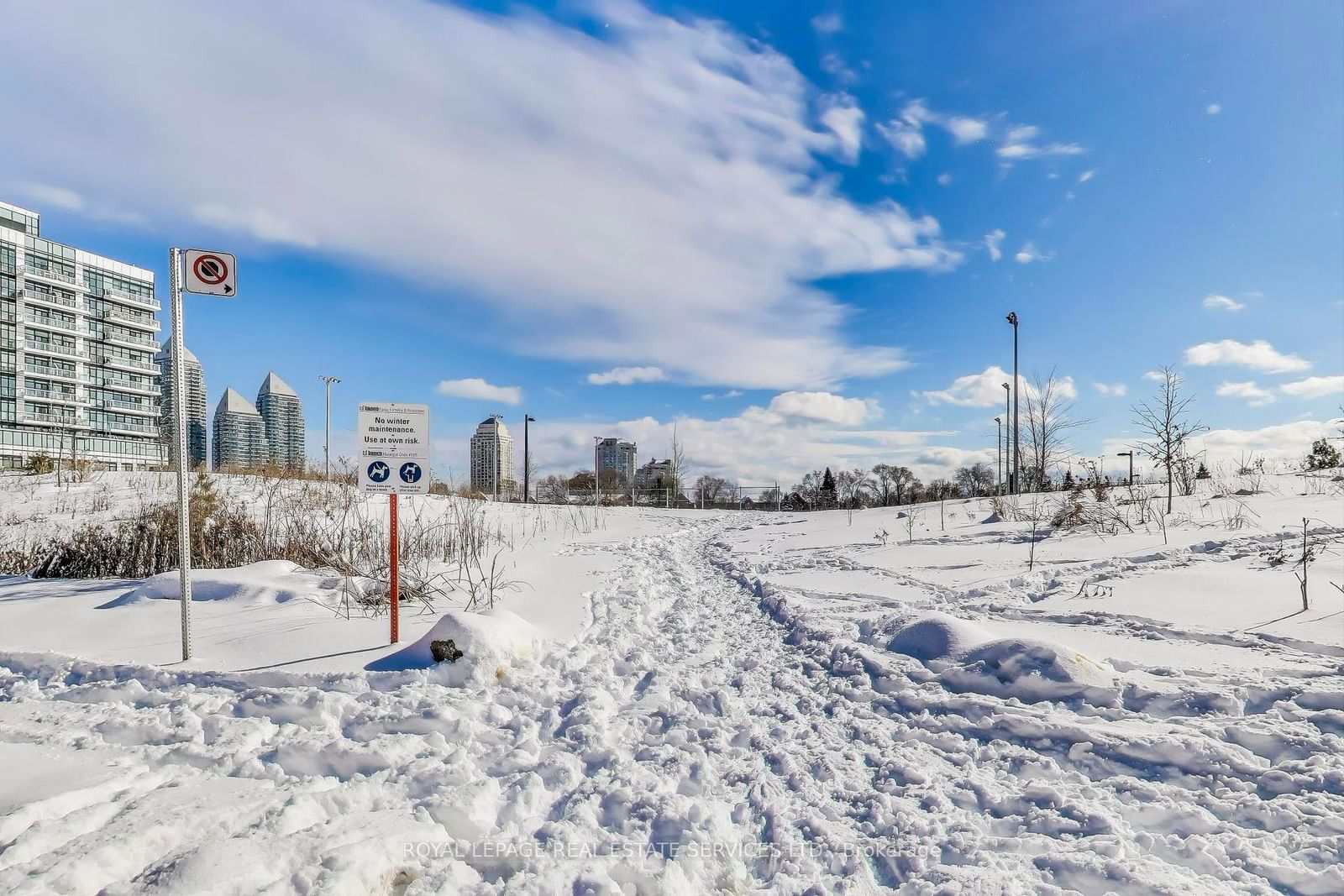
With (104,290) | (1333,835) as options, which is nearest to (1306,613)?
(1333,835)

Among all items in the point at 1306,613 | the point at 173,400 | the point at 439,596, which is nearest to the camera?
the point at 173,400

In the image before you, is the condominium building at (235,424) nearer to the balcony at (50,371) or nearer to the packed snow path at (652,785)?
the balcony at (50,371)

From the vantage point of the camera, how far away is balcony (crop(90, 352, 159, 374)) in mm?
58594

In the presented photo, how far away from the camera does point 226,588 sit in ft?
21.0

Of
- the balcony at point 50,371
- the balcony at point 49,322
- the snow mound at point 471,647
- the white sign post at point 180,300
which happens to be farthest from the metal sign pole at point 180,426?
the balcony at point 49,322

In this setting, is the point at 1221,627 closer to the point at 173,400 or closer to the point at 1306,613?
the point at 1306,613

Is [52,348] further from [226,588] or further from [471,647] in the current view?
[471,647]

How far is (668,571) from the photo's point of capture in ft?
32.9

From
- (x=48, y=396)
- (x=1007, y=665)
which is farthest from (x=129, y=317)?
(x=1007, y=665)

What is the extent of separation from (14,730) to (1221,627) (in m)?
8.67

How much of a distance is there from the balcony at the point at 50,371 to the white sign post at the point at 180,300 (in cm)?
7163

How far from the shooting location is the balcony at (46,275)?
5222 cm

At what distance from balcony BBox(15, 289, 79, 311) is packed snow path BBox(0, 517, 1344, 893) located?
72.3 metres

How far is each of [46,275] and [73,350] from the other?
273 inches
